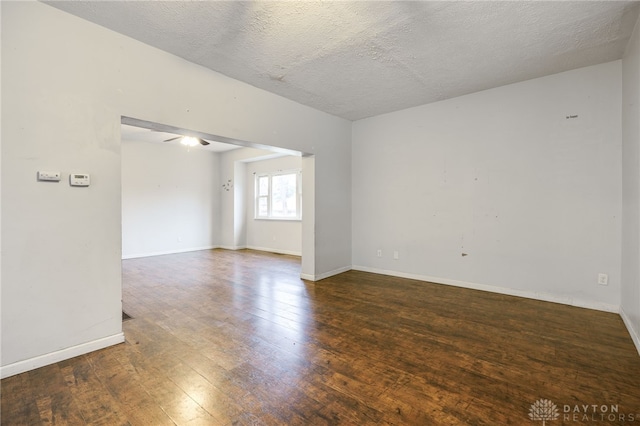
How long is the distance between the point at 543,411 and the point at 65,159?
12.1 ft

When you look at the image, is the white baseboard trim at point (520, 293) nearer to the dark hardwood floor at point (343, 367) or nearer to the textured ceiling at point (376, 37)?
the dark hardwood floor at point (343, 367)

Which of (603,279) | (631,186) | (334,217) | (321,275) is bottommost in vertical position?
(321,275)

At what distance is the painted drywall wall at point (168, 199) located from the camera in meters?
6.57

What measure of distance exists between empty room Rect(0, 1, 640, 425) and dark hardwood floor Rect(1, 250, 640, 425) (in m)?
0.02

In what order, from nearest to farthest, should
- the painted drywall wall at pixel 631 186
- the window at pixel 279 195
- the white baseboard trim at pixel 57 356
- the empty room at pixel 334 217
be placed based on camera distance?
the empty room at pixel 334 217
the white baseboard trim at pixel 57 356
the painted drywall wall at pixel 631 186
the window at pixel 279 195

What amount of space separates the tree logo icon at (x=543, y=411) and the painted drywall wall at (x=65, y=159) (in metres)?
3.11

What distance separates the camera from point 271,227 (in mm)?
7484

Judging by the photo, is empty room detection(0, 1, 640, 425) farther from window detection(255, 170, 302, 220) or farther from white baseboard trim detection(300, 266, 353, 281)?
window detection(255, 170, 302, 220)

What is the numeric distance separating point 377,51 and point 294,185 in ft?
14.9

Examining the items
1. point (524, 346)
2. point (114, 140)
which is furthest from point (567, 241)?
point (114, 140)

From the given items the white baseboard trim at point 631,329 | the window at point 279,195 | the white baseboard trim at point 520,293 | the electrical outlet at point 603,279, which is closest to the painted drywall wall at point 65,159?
the white baseboard trim at point 520,293

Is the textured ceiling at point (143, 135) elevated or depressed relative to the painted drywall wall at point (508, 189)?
elevated

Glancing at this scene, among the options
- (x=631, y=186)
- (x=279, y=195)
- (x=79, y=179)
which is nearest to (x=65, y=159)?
(x=79, y=179)
